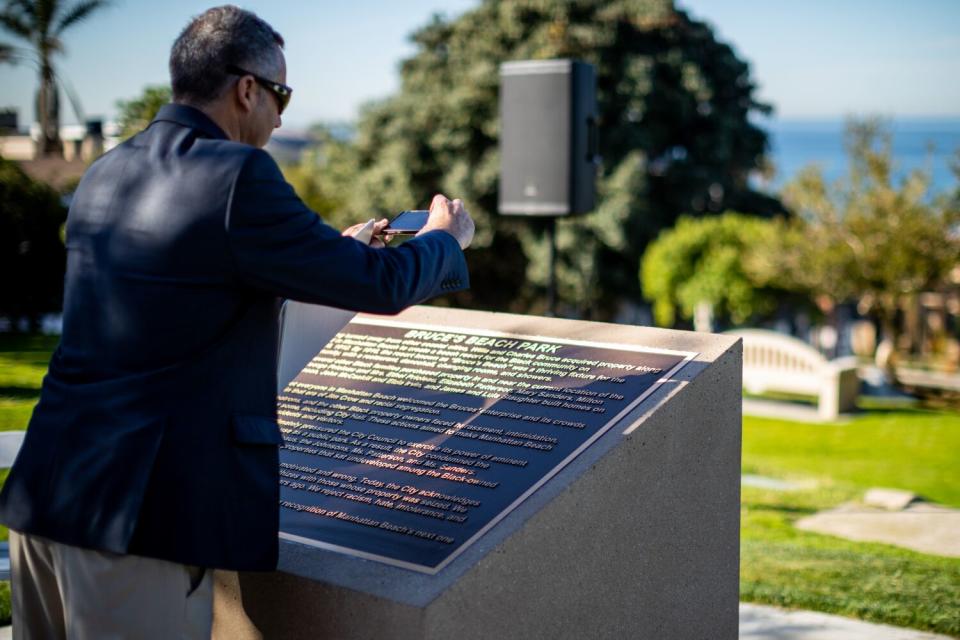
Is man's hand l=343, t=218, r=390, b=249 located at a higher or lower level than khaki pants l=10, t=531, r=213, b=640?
higher

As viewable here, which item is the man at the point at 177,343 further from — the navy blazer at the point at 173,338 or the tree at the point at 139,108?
the tree at the point at 139,108

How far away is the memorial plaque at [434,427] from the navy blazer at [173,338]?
537 millimetres

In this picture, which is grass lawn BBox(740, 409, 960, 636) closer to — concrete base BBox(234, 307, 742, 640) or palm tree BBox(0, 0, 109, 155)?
concrete base BBox(234, 307, 742, 640)

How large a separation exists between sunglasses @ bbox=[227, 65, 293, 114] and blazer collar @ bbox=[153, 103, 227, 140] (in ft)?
0.33

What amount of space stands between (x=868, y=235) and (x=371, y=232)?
1234 cm

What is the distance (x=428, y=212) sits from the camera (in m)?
2.39

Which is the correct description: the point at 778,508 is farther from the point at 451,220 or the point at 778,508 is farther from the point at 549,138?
the point at 451,220

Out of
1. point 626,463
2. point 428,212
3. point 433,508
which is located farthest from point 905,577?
point 428,212

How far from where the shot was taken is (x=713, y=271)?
15.9 meters

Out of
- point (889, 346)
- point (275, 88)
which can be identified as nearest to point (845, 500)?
point (275, 88)

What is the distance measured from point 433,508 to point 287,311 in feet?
3.18

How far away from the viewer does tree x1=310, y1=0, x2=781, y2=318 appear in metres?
21.3

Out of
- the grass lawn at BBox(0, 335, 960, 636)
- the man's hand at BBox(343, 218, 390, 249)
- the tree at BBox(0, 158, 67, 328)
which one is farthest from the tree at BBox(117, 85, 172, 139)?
the man's hand at BBox(343, 218, 390, 249)

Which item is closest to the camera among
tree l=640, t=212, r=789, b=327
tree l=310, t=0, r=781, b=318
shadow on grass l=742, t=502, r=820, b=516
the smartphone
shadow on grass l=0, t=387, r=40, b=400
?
the smartphone
